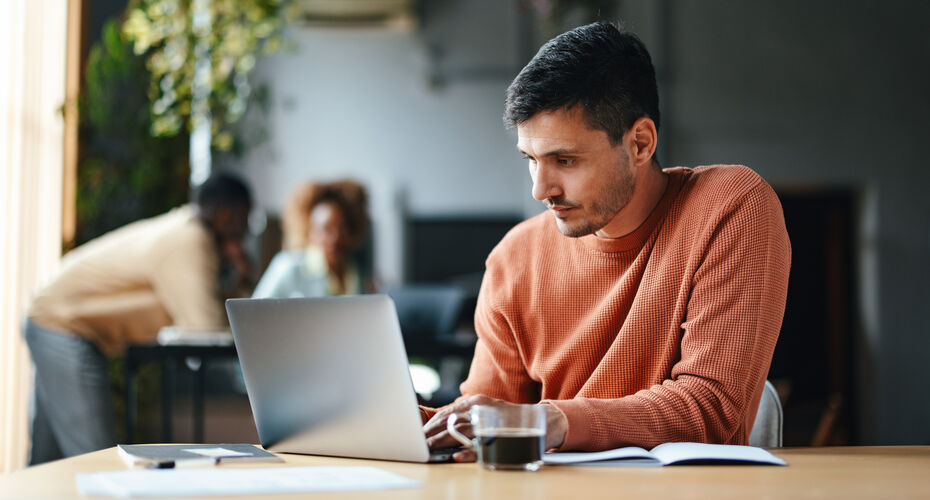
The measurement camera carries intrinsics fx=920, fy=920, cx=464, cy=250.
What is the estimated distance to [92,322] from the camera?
301cm

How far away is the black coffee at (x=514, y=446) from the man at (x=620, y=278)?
0.11m

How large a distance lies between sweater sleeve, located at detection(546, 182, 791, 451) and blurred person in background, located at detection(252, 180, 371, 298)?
2404 millimetres

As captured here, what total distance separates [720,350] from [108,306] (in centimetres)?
238

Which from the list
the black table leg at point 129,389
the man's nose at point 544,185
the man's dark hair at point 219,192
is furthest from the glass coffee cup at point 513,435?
the man's dark hair at point 219,192

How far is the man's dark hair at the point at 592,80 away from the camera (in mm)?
1317

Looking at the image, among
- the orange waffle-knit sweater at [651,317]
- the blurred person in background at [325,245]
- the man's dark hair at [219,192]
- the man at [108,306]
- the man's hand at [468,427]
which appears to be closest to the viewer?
the man's hand at [468,427]

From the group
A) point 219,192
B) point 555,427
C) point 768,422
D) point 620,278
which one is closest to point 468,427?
point 555,427

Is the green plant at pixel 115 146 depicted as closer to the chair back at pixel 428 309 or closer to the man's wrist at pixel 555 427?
the chair back at pixel 428 309

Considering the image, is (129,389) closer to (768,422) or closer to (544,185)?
(544,185)

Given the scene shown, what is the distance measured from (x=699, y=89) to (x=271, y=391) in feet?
17.4

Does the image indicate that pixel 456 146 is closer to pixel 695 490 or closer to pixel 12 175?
pixel 12 175

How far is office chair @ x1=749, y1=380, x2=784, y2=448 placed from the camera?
141 cm

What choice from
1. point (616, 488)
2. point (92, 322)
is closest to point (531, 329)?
point (616, 488)

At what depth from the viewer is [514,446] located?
955 millimetres
